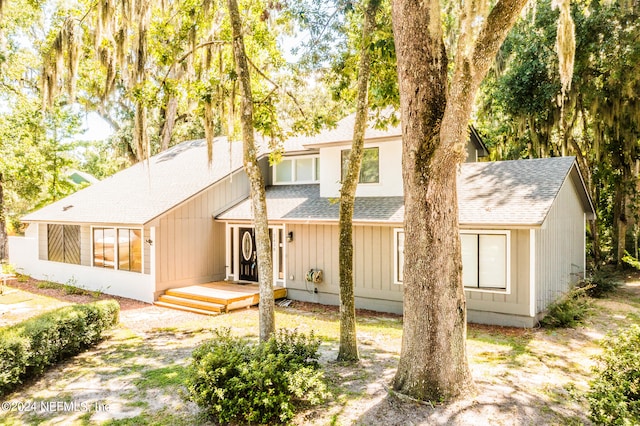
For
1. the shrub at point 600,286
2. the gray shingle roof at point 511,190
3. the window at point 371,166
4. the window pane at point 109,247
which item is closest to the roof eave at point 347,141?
the window at point 371,166

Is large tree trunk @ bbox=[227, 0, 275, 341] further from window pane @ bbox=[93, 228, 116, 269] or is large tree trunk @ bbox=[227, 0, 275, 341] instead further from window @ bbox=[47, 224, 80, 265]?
window @ bbox=[47, 224, 80, 265]

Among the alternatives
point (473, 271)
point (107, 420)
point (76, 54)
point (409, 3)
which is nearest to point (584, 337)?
point (473, 271)

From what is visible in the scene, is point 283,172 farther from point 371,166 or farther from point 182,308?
point 182,308

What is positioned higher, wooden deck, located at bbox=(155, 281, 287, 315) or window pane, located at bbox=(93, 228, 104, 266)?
window pane, located at bbox=(93, 228, 104, 266)

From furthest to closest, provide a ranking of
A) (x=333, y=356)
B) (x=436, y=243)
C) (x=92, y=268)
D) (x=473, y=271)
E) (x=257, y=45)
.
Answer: (x=92, y=268), (x=473, y=271), (x=257, y=45), (x=333, y=356), (x=436, y=243)

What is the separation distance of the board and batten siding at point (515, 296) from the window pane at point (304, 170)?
756 centimetres

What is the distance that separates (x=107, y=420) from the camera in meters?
5.07

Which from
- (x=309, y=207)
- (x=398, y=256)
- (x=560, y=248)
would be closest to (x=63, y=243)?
(x=309, y=207)

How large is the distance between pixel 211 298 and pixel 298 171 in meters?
5.97

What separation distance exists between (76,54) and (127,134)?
613 inches

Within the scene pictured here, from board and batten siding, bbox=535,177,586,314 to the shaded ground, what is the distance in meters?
1.12

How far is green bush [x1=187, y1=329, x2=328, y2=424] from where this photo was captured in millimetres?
4629

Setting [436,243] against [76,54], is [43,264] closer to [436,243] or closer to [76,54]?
[76,54]

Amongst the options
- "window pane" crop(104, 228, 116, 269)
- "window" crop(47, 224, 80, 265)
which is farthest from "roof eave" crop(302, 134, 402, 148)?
"window" crop(47, 224, 80, 265)
